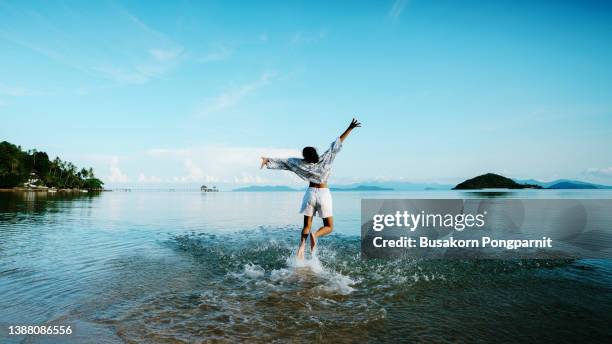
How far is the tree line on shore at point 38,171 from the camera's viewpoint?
116125 mm

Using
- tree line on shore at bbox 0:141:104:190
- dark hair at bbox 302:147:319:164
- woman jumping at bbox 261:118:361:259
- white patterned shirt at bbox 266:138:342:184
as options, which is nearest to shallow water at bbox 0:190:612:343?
woman jumping at bbox 261:118:361:259

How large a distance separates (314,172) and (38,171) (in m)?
166

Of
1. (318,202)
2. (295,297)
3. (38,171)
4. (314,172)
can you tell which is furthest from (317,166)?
(38,171)

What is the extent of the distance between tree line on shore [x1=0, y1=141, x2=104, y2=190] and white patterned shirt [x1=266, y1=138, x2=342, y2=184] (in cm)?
14111

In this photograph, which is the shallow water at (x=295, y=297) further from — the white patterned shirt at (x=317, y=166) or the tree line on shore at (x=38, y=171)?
the tree line on shore at (x=38, y=171)

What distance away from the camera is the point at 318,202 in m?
9.23

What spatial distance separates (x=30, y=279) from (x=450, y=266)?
10117 millimetres

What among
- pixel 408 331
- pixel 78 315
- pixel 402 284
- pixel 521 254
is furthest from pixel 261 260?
pixel 521 254

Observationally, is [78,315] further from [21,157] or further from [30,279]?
[21,157]

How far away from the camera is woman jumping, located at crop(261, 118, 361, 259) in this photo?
9.01 m

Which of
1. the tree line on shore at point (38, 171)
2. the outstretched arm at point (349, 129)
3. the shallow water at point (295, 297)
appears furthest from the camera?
the tree line on shore at point (38, 171)

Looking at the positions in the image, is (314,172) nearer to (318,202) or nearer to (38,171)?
(318,202)

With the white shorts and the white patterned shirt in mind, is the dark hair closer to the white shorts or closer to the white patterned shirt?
the white patterned shirt

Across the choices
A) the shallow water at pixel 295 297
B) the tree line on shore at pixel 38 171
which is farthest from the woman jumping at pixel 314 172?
the tree line on shore at pixel 38 171
